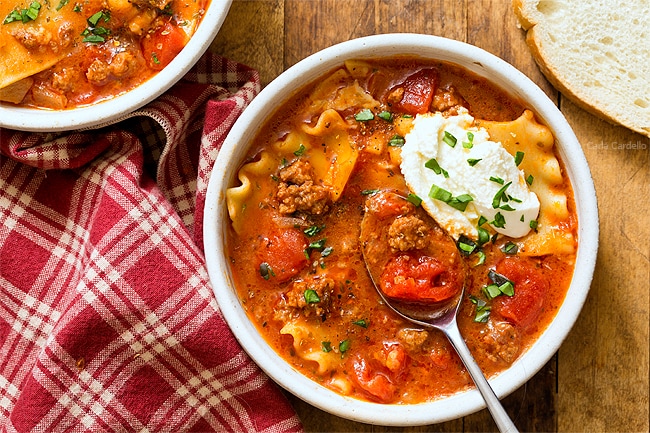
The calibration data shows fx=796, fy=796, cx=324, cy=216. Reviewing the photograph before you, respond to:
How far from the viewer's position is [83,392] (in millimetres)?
4242

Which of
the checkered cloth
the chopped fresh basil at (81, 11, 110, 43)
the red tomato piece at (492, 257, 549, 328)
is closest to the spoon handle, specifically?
the red tomato piece at (492, 257, 549, 328)

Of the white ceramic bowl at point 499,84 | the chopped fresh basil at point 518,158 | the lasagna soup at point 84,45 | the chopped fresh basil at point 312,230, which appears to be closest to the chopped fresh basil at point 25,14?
the lasagna soup at point 84,45

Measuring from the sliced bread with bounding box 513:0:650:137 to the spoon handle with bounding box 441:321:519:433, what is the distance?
1545 mm

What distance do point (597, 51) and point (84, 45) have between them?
2.86 m

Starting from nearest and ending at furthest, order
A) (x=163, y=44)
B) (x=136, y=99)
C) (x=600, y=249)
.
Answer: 1. (x=136, y=99)
2. (x=163, y=44)
3. (x=600, y=249)

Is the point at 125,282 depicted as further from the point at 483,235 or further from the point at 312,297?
the point at 483,235

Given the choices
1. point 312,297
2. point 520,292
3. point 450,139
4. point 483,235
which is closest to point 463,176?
point 450,139

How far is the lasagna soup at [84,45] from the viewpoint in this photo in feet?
13.5

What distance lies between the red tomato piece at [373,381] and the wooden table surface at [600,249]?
517 mm

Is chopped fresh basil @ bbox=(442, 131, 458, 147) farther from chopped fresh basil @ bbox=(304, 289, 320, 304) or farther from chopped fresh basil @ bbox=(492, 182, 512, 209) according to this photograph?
chopped fresh basil @ bbox=(304, 289, 320, 304)

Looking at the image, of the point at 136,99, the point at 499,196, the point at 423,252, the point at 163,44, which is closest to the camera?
the point at 499,196

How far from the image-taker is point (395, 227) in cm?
389

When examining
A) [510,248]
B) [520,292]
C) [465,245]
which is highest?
[465,245]

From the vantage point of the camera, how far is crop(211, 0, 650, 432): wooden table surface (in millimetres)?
4496
